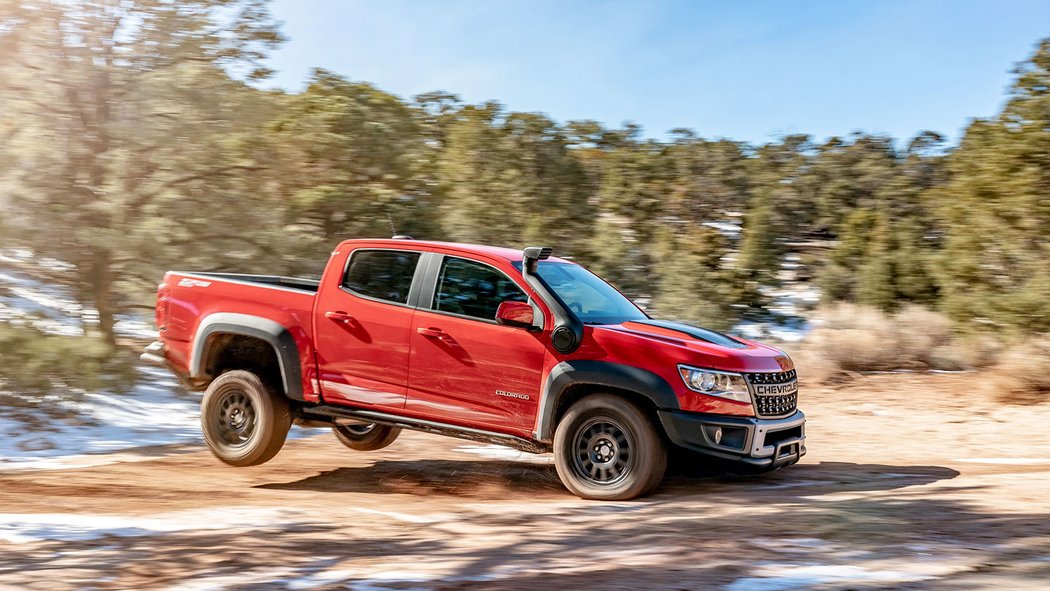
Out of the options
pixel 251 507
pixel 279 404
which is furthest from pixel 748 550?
pixel 279 404

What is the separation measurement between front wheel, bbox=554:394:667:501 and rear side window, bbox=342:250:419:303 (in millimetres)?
1652

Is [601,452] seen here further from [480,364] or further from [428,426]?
[428,426]

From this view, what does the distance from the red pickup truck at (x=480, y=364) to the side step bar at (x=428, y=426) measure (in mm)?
15

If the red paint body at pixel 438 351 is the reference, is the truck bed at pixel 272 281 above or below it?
above

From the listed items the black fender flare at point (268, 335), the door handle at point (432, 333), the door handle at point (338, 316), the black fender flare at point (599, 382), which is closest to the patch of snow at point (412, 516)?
the black fender flare at point (599, 382)

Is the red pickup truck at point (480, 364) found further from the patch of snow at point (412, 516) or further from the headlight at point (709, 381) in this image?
the patch of snow at point (412, 516)

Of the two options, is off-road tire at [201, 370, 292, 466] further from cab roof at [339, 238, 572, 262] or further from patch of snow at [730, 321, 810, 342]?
patch of snow at [730, 321, 810, 342]

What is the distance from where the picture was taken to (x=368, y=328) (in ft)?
24.9

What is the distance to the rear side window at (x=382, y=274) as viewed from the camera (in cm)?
765

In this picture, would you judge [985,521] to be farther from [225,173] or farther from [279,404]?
[225,173]

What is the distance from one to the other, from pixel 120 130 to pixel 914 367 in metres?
12.3

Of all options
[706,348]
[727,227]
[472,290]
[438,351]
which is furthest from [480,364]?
[727,227]

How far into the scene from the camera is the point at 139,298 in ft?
43.9

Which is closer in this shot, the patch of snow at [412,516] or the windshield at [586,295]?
the patch of snow at [412,516]
